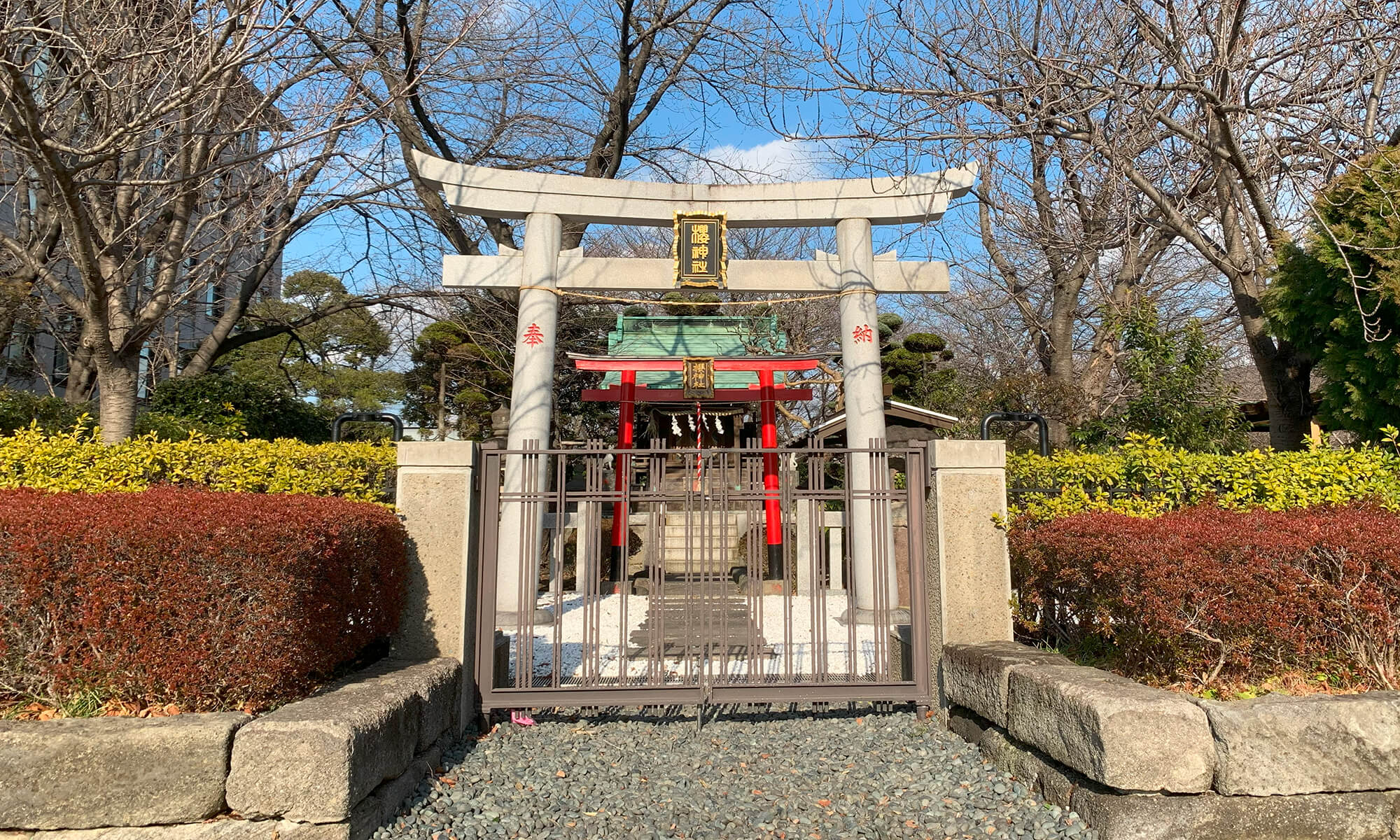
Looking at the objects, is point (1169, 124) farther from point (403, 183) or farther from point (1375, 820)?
point (403, 183)

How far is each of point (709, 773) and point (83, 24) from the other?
5843mm

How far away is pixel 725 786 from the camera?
3.84 metres

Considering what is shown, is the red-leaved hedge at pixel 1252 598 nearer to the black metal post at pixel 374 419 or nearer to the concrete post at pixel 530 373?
the concrete post at pixel 530 373

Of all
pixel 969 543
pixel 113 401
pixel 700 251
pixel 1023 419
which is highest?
pixel 700 251

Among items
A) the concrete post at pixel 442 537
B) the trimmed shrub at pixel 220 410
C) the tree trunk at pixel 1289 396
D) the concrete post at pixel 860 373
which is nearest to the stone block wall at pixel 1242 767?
the concrete post at pixel 442 537

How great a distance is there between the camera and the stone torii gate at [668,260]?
27.5 ft

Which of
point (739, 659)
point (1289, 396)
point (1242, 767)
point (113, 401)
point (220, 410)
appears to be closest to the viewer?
point (1242, 767)

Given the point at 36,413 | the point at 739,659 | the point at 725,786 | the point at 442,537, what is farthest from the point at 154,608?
the point at 36,413

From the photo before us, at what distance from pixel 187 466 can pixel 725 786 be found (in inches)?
177

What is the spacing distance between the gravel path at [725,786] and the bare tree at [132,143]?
3.83 m

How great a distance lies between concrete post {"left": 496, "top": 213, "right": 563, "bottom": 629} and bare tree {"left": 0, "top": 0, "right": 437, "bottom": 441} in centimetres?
203

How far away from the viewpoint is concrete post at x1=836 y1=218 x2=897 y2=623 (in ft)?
26.3

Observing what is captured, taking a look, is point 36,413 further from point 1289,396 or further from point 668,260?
point 1289,396

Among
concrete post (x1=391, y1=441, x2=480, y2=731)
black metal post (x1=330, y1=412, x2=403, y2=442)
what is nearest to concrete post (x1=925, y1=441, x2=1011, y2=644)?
concrete post (x1=391, y1=441, x2=480, y2=731)
